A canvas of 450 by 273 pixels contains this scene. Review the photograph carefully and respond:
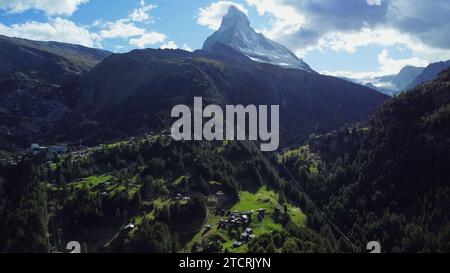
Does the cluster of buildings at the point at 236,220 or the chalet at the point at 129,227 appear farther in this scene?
the cluster of buildings at the point at 236,220

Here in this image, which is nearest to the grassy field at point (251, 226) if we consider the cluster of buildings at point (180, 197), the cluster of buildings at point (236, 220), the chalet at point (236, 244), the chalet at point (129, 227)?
the chalet at point (236, 244)

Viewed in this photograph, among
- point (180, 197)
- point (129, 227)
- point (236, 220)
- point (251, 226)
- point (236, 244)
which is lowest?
point (236, 244)

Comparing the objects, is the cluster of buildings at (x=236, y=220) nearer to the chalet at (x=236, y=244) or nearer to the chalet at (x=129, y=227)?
the chalet at (x=236, y=244)

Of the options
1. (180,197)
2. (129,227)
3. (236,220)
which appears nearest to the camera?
(129,227)

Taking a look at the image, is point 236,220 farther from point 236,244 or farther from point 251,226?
point 236,244

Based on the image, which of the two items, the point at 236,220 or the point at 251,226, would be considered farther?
the point at 236,220

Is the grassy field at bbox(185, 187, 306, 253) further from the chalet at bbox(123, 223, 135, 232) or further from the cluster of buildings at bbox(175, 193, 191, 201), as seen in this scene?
the chalet at bbox(123, 223, 135, 232)

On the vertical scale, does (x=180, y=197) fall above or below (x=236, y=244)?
above

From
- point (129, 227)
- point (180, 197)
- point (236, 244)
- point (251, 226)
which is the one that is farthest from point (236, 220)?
point (129, 227)

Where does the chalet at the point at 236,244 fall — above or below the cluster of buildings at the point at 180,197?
below
